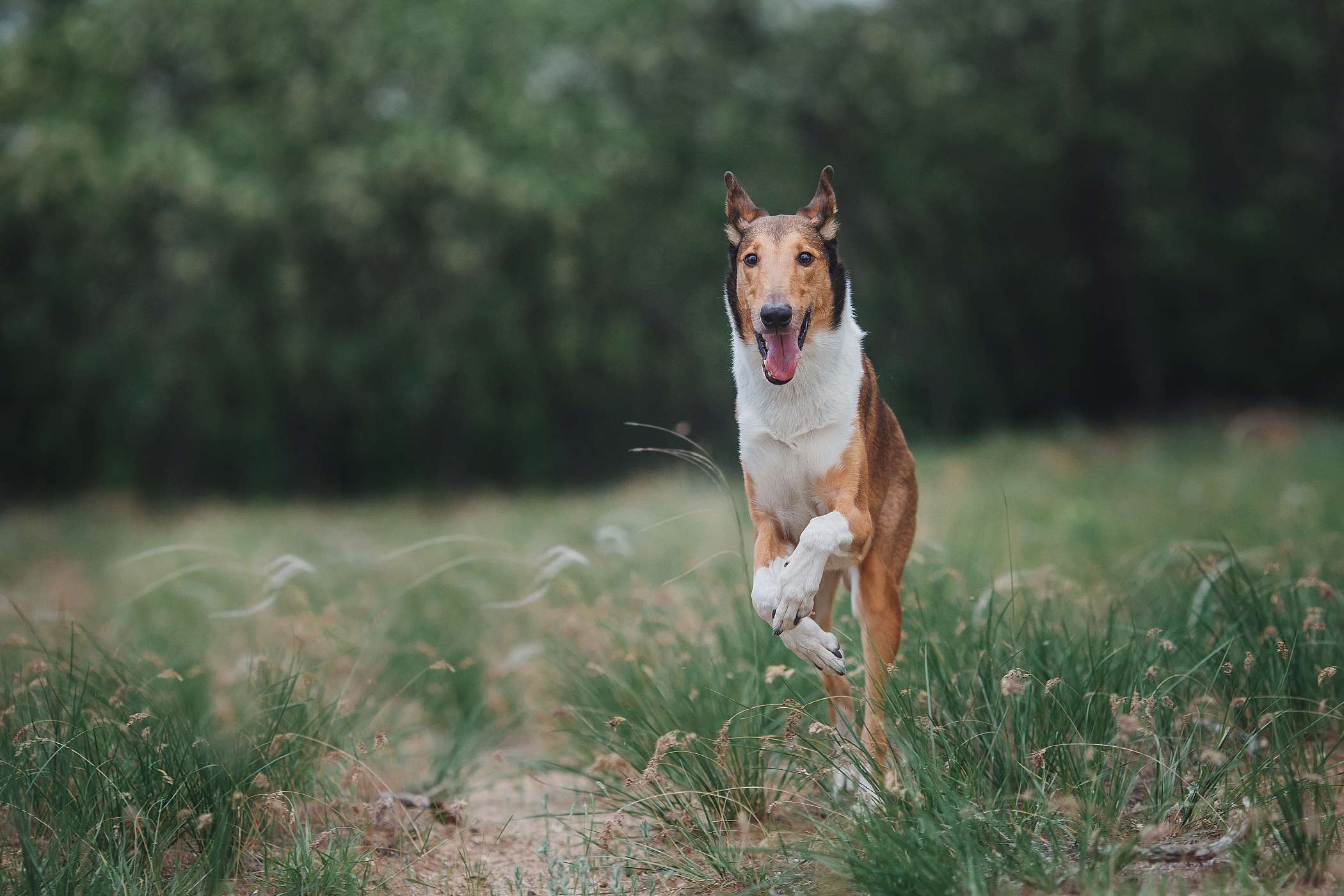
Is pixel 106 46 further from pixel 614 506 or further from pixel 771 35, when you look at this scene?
pixel 614 506

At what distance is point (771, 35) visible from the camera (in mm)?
20594

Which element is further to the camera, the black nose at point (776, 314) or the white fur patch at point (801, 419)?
the white fur patch at point (801, 419)

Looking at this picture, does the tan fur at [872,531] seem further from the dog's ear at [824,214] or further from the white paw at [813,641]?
the dog's ear at [824,214]

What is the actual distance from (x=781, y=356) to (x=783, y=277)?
9.3 inches

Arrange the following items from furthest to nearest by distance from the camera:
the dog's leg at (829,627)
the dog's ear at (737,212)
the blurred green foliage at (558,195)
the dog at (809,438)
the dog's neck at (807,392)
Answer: the blurred green foliage at (558,195) < the dog's leg at (829,627) < the dog's ear at (737,212) < the dog's neck at (807,392) < the dog at (809,438)

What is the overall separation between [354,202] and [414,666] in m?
12.8

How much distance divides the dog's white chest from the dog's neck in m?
0.03

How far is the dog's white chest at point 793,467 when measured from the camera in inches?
136

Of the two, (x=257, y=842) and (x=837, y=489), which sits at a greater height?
(x=837, y=489)

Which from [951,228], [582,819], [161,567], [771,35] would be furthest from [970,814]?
[951,228]

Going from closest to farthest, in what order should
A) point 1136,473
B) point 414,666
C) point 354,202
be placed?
point 414,666 → point 1136,473 → point 354,202

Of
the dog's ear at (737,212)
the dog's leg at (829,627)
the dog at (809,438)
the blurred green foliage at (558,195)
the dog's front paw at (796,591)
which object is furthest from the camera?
the blurred green foliage at (558,195)

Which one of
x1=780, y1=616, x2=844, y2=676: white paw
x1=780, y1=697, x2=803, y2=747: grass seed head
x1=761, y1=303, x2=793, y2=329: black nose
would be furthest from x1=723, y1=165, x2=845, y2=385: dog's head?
x1=780, y1=697, x2=803, y2=747: grass seed head

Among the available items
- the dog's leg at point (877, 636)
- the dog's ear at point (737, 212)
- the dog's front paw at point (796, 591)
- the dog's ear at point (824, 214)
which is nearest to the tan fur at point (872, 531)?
the dog's leg at point (877, 636)
